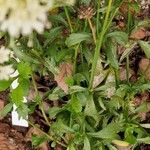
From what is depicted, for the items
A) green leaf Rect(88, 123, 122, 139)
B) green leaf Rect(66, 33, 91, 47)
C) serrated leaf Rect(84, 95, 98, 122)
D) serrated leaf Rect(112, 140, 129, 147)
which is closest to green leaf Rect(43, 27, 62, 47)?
green leaf Rect(66, 33, 91, 47)

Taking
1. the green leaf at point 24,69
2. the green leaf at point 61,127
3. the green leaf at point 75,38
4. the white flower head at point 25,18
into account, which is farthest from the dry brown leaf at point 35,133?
the white flower head at point 25,18

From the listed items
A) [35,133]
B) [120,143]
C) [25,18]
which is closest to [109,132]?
[120,143]

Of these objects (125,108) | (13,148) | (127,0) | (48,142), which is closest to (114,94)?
(125,108)

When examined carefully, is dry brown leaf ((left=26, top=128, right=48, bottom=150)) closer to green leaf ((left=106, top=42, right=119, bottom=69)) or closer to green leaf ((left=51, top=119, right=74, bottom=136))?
green leaf ((left=51, top=119, right=74, bottom=136))

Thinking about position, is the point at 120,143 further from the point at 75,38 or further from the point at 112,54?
the point at 75,38

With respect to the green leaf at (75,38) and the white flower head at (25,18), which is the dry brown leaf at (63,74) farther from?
the white flower head at (25,18)

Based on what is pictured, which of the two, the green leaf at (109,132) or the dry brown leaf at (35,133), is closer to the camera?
the green leaf at (109,132)

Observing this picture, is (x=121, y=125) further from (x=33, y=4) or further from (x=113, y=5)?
(x=33, y=4)
